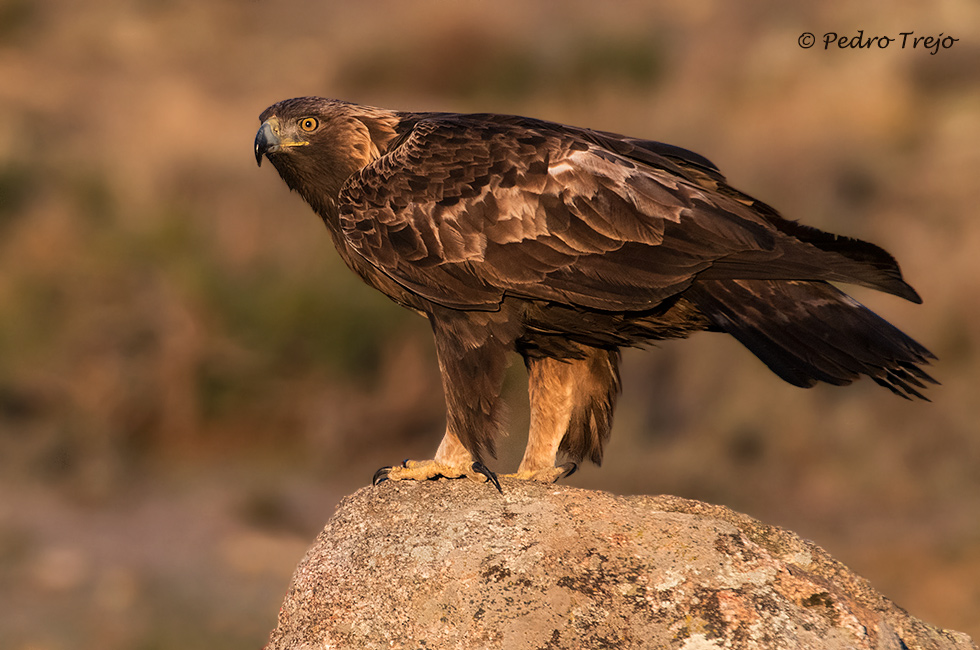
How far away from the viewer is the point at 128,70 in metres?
27.2

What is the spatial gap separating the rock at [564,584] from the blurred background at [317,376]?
3311 millimetres

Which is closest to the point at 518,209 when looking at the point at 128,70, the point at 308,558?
the point at 308,558

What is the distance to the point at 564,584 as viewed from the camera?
13.6 feet

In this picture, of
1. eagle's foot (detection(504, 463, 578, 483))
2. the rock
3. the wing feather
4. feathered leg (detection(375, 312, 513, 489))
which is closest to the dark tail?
the wing feather

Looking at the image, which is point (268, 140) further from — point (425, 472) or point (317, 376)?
point (317, 376)

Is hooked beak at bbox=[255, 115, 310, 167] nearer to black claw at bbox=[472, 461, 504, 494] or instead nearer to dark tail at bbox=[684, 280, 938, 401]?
black claw at bbox=[472, 461, 504, 494]

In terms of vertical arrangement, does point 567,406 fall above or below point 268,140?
below

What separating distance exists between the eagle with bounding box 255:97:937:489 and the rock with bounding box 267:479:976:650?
1.63ft

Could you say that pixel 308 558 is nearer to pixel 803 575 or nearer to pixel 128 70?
pixel 803 575

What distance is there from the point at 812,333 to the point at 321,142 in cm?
241

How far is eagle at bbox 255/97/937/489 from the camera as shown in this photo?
4543 mm

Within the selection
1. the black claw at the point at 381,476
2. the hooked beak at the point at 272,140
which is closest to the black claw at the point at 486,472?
the black claw at the point at 381,476

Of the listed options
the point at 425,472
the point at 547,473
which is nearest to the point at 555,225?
the point at 425,472

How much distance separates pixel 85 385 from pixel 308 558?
10.2m
